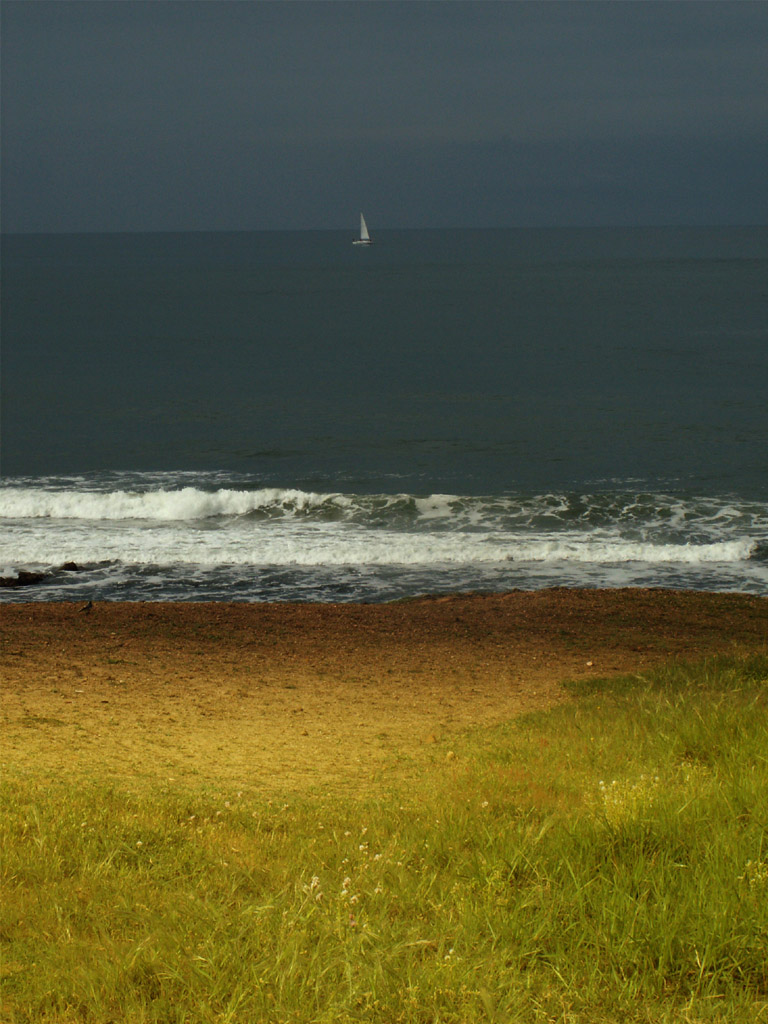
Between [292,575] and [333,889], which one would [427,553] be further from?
[333,889]

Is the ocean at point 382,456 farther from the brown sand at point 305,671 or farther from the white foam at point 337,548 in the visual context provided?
the brown sand at point 305,671

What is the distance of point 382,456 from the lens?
1230 inches

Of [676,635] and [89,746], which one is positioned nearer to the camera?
[89,746]

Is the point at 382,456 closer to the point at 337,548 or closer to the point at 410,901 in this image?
the point at 337,548

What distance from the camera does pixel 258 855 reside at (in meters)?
5.32

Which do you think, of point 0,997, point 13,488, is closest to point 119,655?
point 0,997

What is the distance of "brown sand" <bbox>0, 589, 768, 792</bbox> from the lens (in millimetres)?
8617

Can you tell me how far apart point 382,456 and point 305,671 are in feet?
62.8

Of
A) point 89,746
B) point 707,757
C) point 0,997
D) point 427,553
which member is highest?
point 0,997

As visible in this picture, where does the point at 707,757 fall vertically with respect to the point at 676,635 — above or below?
above

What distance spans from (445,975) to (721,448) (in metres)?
29.4

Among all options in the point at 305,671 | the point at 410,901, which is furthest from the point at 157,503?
the point at 410,901

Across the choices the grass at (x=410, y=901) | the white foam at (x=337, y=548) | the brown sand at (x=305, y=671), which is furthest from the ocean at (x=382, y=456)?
the grass at (x=410, y=901)

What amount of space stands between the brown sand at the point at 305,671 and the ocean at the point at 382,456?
241cm
